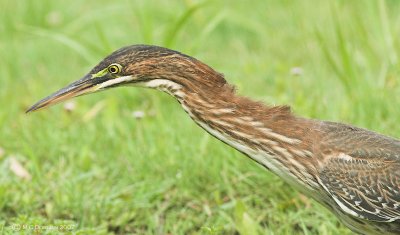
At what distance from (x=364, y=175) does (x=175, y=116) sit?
2.36 metres

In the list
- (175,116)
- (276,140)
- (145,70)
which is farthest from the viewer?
(175,116)

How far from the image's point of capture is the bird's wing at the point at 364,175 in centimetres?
438

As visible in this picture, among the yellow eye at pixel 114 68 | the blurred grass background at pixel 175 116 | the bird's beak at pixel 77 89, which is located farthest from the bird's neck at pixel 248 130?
the blurred grass background at pixel 175 116

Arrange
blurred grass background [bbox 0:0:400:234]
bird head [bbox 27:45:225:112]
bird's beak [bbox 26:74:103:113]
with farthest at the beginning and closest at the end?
blurred grass background [bbox 0:0:400:234] → bird's beak [bbox 26:74:103:113] → bird head [bbox 27:45:225:112]

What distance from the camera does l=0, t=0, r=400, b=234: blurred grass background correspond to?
5.25m

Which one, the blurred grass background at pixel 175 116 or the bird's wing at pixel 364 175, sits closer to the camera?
the bird's wing at pixel 364 175

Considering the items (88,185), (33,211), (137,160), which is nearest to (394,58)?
(137,160)

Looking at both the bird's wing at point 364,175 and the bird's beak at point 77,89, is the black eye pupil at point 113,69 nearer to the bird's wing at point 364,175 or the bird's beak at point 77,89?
the bird's beak at point 77,89

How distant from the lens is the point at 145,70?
4355 millimetres

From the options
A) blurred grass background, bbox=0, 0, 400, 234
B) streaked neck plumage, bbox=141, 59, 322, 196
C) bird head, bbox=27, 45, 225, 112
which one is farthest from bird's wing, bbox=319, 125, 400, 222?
bird head, bbox=27, 45, 225, 112

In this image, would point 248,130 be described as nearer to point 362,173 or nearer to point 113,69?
point 362,173

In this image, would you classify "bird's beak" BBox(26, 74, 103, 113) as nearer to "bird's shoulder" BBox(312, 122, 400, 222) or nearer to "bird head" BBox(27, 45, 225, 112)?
"bird head" BBox(27, 45, 225, 112)

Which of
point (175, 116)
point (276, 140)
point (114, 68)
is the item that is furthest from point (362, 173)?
point (175, 116)

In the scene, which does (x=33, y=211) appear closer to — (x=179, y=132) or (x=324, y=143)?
(x=179, y=132)
